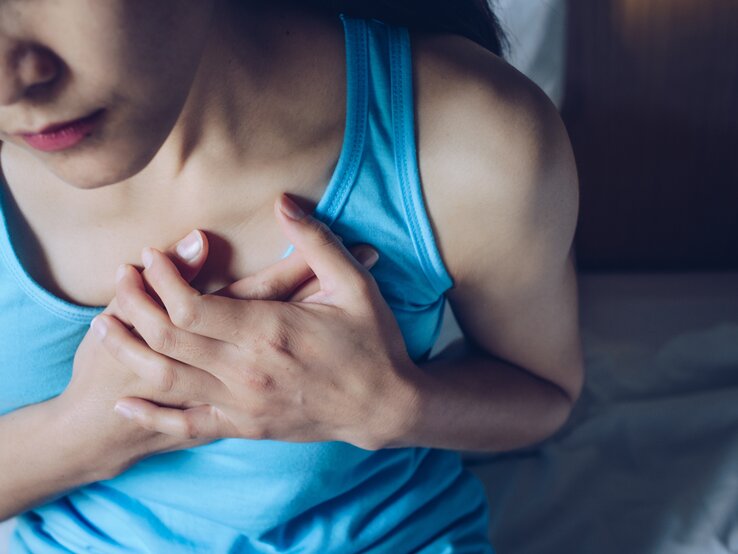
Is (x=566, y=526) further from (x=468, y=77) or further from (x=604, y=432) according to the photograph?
(x=468, y=77)

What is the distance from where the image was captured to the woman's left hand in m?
0.61

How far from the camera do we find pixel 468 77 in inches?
25.9

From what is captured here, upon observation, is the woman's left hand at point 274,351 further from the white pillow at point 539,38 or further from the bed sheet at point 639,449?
the white pillow at point 539,38

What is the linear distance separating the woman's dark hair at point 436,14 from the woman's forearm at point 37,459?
0.41 m

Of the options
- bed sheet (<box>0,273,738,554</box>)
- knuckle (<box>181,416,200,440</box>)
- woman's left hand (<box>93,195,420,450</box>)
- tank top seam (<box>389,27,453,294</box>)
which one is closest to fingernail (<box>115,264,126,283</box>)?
woman's left hand (<box>93,195,420,450</box>)

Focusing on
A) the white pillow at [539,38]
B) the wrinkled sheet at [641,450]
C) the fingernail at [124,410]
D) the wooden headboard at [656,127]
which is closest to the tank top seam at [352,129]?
the fingernail at [124,410]

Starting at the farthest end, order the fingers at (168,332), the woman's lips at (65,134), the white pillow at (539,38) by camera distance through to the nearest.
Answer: the white pillow at (539,38), the fingers at (168,332), the woman's lips at (65,134)

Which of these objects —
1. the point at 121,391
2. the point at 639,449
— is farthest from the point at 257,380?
the point at 639,449

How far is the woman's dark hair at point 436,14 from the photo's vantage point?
668 millimetres

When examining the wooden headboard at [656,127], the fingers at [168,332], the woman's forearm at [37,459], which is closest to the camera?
the fingers at [168,332]

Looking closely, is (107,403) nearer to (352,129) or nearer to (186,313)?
(186,313)

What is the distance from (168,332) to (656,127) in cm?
103

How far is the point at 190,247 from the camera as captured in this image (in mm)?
641

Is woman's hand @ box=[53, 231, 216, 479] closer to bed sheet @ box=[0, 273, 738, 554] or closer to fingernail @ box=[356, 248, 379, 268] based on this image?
fingernail @ box=[356, 248, 379, 268]
